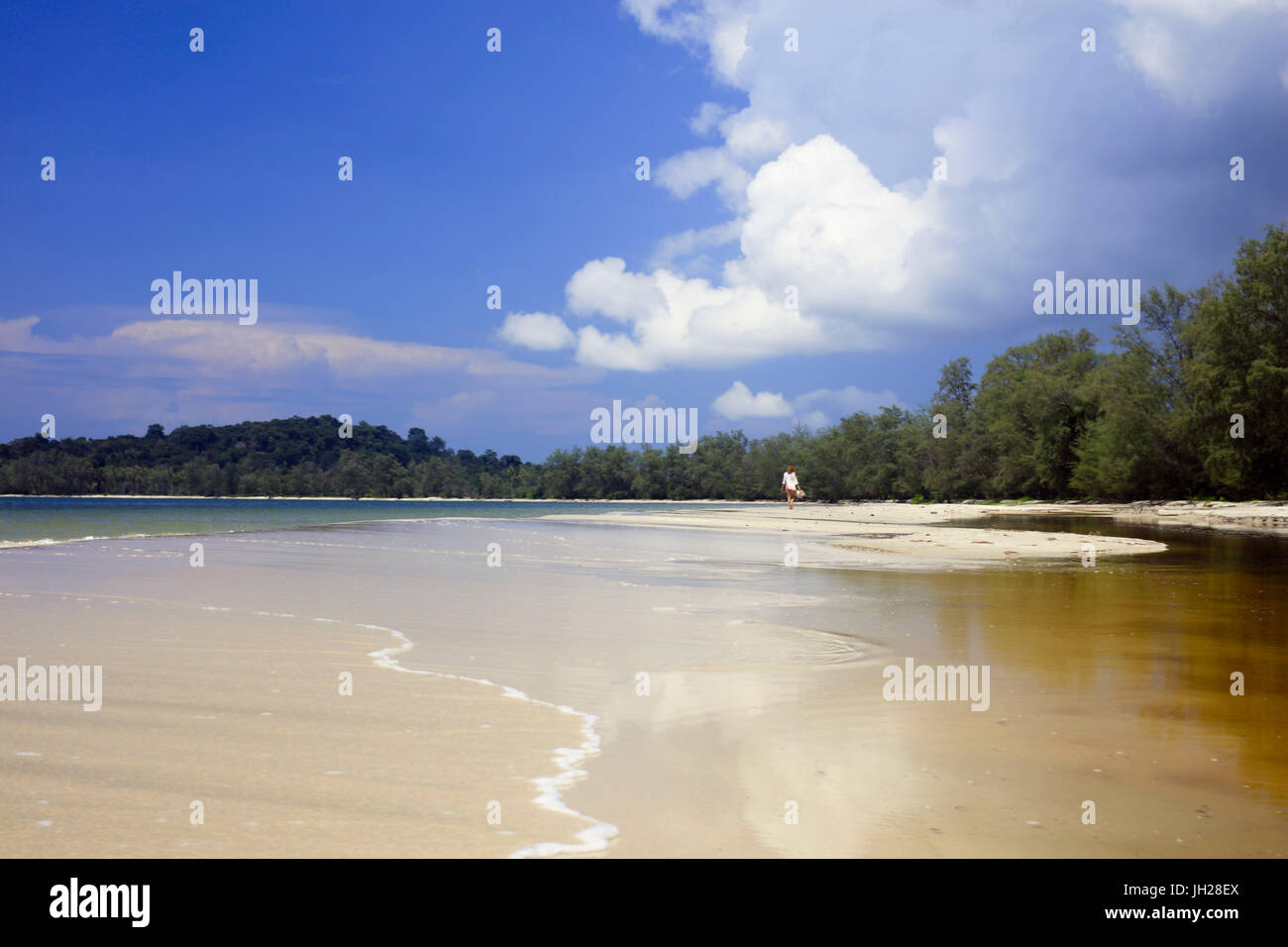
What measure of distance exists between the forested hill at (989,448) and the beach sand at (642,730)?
52164 millimetres

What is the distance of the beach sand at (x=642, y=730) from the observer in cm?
390

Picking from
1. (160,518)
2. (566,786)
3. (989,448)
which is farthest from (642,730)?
(989,448)

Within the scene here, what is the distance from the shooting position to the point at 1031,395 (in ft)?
273

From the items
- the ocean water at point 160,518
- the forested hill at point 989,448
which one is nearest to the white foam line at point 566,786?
the ocean water at point 160,518

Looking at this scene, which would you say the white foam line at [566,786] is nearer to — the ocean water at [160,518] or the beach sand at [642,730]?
the beach sand at [642,730]

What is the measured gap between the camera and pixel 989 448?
9931 cm

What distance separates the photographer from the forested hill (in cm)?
5397

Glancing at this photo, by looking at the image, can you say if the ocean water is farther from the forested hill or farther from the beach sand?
the forested hill

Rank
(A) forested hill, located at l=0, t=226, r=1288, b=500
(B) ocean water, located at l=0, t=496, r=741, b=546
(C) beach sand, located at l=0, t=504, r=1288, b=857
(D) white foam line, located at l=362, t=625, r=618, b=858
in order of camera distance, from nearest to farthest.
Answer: (D) white foam line, located at l=362, t=625, r=618, b=858 < (C) beach sand, located at l=0, t=504, r=1288, b=857 < (B) ocean water, located at l=0, t=496, r=741, b=546 < (A) forested hill, located at l=0, t=226, r=1288, b=500

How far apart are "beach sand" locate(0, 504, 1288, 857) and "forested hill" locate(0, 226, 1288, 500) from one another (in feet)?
171

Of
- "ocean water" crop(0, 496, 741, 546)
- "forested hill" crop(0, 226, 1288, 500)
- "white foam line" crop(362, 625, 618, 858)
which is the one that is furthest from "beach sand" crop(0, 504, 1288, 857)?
"forested hill" crop(0, 226, 1288, 500)

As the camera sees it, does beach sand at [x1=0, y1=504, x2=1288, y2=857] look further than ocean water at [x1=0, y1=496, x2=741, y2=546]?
No

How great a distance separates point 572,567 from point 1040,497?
8181 cm

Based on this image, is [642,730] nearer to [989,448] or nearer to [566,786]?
[566,786]
